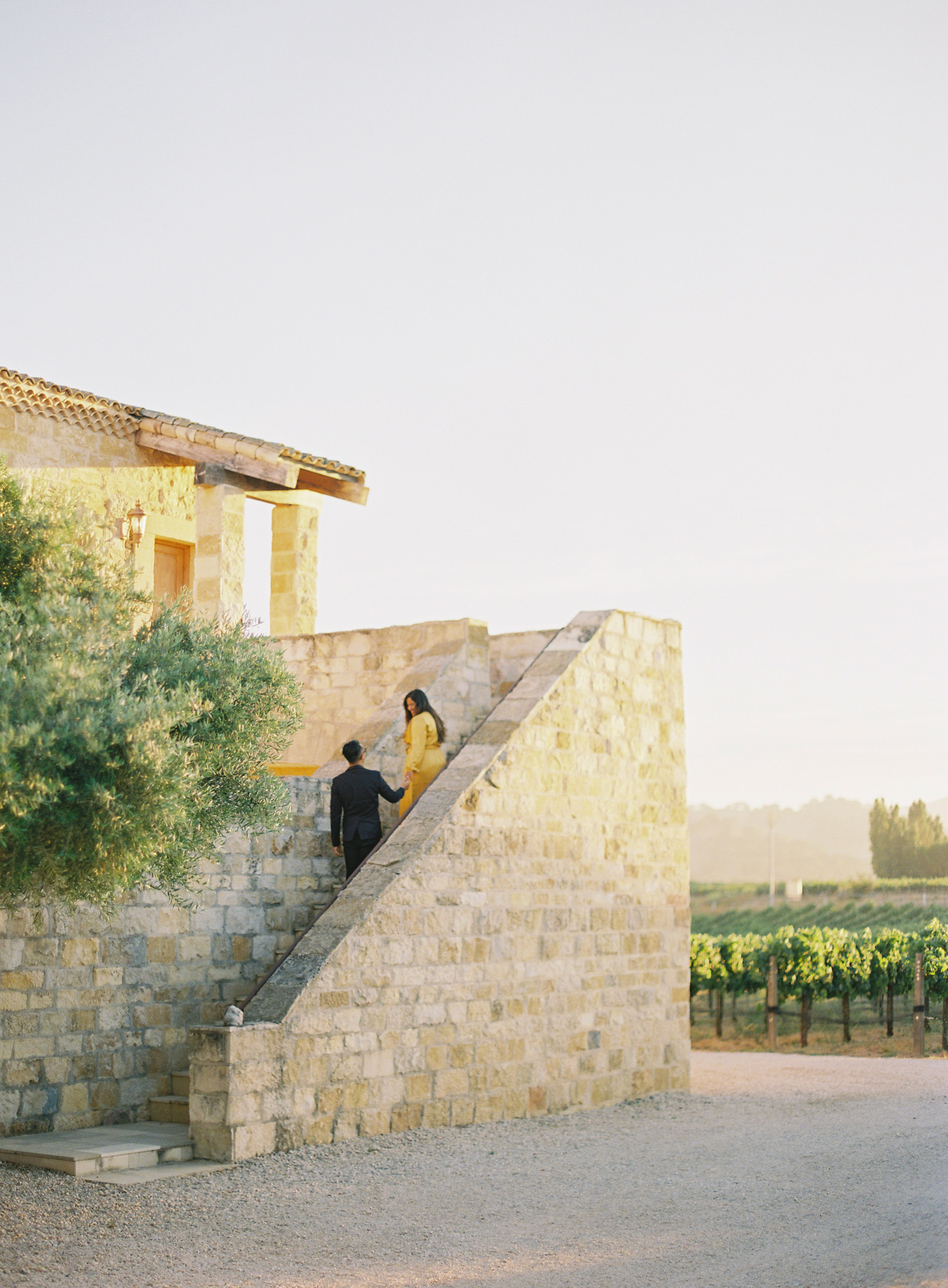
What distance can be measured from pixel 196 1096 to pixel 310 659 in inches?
217

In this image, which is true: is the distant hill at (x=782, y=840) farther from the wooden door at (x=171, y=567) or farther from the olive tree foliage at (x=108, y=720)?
the olive tree foliage at (x=108, y=720)

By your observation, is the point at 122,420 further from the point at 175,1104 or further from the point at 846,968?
the point at 846,968

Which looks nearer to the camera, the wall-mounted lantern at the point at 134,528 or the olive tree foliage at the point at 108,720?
the olive tree foliage at the point at 108,720

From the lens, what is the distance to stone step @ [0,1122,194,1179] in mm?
7152

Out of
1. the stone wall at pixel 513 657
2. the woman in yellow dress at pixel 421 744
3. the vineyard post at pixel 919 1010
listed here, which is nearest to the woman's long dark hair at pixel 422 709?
the woman in yellow dress at pixel 421 744

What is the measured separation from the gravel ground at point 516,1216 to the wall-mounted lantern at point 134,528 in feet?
22.1

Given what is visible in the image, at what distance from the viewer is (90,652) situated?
5.73 m

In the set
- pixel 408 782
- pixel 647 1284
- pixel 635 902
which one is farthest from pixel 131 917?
pixel 635 902

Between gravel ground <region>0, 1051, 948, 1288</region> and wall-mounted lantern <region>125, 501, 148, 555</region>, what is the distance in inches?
266

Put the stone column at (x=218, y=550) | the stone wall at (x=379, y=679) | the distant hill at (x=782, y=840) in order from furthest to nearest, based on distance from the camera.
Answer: the distant hill at (x=782, y=840), the stone column at (x=218, y=550), the stone wall at (x=379, y=679)

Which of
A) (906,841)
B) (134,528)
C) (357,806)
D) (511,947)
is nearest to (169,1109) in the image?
(357,806)

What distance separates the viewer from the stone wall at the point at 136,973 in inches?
309

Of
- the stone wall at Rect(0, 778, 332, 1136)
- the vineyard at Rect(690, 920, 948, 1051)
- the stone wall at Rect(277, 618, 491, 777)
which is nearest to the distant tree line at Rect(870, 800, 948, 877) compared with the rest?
the vineyard at Rect(690, 920, 948, 1051)

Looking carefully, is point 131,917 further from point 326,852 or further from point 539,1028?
point 539,1028
